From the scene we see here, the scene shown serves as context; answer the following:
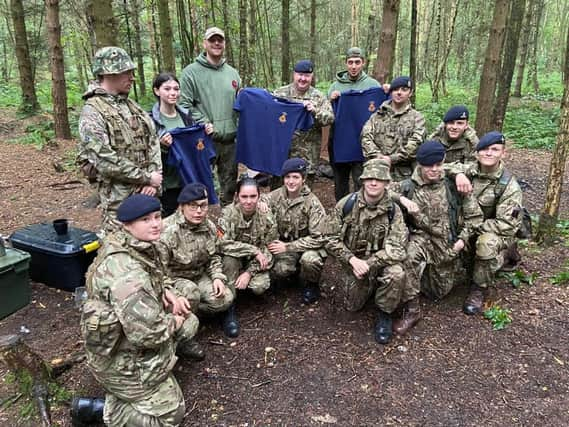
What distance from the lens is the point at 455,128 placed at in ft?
16.3

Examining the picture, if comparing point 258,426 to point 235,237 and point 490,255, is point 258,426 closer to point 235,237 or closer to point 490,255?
point 235,237

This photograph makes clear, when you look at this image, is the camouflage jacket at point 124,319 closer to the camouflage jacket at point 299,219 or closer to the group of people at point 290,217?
the group of people at point 290,217

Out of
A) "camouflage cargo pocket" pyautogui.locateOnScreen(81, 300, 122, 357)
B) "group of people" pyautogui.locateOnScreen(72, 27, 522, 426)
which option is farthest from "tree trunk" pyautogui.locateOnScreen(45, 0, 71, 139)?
"camouflage cargo pocket" pyautogui.locateOnScreen(81, 300, 122, 357)

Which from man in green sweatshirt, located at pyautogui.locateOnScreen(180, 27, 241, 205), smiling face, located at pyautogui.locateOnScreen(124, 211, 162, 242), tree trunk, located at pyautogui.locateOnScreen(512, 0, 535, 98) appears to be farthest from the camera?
tree trunk, located at pyautogui.locateOnScreen(512, 0, 535, 98)

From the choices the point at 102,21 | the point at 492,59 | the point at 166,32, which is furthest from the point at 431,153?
the point at 166,32

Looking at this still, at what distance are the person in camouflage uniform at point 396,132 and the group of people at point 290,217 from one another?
0.06 ft

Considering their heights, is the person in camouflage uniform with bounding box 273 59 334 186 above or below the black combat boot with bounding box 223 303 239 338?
above

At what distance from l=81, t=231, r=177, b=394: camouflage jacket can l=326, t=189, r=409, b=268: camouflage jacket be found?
206 cm

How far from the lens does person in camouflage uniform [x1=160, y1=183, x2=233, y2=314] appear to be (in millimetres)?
3936

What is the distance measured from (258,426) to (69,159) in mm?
8859

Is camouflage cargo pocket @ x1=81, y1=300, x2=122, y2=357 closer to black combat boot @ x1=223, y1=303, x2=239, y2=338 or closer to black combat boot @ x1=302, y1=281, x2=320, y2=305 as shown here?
black combat boot @ x1=223, y1=303, x2=239, y2=338

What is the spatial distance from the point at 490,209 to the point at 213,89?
360 centimetres

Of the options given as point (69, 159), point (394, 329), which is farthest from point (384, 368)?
point (69, 159)

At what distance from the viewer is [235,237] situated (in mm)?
4562
